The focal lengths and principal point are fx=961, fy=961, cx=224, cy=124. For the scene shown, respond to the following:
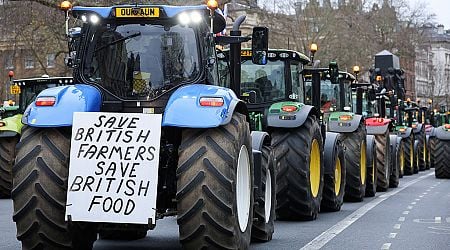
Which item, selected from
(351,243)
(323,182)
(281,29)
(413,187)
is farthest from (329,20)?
(351,243)

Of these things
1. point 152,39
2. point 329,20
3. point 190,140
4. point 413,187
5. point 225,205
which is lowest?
point 413,187

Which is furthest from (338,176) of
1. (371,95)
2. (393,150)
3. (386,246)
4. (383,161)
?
(371,95)

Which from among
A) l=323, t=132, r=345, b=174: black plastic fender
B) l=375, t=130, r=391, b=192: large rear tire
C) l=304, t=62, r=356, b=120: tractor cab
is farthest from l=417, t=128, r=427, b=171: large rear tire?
l=323, t=132, r=345, b=174: black plastic fender

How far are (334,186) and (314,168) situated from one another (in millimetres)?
989

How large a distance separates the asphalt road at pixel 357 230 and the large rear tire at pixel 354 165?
29 cm

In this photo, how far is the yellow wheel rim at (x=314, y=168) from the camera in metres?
14.7

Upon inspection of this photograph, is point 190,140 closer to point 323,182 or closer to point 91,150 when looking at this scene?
point 91,150

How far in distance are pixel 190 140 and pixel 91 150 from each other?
2.97ft

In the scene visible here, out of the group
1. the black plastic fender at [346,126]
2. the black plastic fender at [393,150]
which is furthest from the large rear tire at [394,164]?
the black plastic fender at [346,126]

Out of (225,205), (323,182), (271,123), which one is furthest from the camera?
(323,182)

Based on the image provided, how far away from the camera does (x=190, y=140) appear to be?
8766mm

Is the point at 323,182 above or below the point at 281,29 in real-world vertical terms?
below

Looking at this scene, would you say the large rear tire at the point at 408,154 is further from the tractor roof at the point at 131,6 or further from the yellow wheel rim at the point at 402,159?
the tractor roof at the point at 131,6

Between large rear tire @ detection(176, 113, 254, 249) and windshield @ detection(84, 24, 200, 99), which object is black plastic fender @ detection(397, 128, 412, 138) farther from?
large rear tire @ detection(176, 113, 254, 249)
